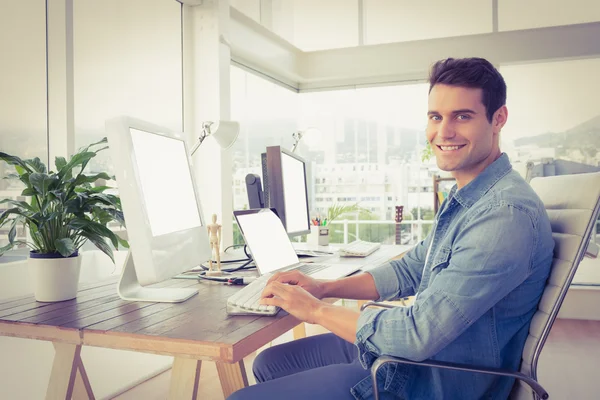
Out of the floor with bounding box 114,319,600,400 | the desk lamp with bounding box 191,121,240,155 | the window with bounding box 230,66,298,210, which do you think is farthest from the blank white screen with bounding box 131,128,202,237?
the window with bounding box 230,66,298,210

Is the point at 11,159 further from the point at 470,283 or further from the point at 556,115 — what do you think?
the point at 556,115

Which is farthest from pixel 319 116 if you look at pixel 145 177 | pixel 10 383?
pixel 145 177

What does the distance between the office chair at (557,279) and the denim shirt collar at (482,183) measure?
0.18 metres

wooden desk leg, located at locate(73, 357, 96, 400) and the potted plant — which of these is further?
wooden desk leg, located at locate(73, 357, 96, 400)

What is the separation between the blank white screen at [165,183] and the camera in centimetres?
139

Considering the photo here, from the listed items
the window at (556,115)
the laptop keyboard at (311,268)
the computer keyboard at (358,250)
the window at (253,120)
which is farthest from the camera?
the window at (556,115)

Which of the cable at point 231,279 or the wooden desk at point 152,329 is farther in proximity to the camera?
the cable at point 231,279

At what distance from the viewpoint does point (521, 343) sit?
1.20 m

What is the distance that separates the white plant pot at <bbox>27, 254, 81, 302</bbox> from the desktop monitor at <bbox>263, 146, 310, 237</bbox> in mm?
1151

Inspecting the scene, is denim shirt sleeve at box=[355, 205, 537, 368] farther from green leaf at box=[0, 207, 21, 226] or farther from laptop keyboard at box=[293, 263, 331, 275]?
green leaf at box=[0, 207, 21, 226]

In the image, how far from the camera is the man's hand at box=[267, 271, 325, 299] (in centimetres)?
152

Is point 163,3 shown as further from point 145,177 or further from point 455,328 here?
point 455,328

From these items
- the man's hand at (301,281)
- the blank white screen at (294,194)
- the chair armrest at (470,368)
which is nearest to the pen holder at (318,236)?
the blank white screen at (294,194)

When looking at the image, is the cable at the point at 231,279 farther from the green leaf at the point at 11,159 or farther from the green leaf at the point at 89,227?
the green leaf at the point at 11,159
